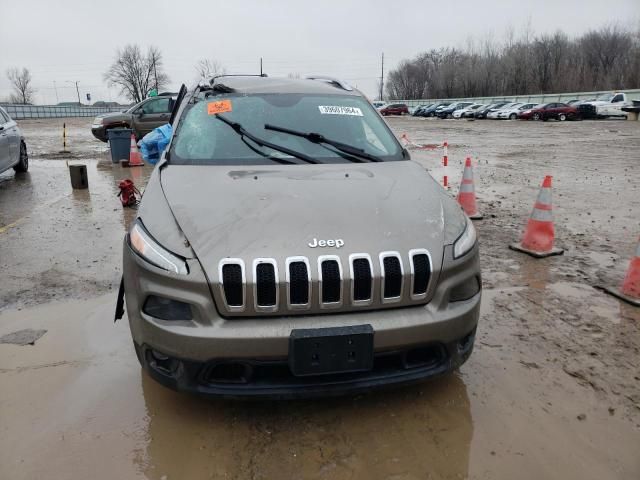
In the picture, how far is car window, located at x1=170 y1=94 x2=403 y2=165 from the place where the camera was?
3.32 m

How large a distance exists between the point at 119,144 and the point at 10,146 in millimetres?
3470

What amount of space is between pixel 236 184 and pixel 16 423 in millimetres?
1750

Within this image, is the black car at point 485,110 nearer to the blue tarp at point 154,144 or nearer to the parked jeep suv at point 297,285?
the blue tarp at point 154,144

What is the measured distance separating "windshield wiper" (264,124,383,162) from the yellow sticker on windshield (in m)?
0.38

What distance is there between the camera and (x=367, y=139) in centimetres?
363

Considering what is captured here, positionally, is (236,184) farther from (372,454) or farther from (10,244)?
(10,244)

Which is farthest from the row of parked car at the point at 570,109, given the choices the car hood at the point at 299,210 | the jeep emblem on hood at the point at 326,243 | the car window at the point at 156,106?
the jeep emblem on hood at the point at 326,243

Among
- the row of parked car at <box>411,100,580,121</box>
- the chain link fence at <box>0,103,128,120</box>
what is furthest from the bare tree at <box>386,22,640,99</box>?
the chain link fence at <box>0,103,128,120</box>

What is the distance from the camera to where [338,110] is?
3.76 metres

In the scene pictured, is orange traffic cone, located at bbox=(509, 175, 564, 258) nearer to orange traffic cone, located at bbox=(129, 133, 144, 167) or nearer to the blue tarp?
the blue tarp

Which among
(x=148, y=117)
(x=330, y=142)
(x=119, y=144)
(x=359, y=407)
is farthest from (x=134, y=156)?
(x=359, y=407)

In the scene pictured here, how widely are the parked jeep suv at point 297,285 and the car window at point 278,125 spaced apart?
0.49 m

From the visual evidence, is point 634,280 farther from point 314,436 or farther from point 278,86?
point 278,86

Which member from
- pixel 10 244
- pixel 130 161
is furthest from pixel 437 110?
pixel 10 244
